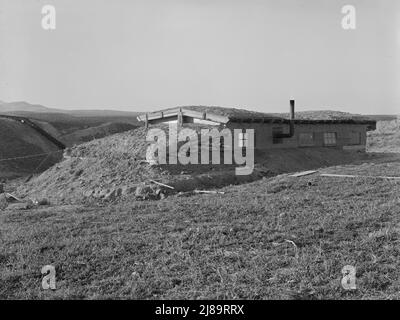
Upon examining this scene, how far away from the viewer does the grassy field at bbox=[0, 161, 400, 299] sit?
5.52 meters

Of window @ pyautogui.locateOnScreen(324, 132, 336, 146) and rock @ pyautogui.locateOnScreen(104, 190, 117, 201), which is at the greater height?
window @ pyautogui.locateOnScreen(324, 132, 336, 146)

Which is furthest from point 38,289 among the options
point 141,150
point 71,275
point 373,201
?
point 141,150

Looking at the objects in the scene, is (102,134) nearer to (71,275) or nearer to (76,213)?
(76,213)

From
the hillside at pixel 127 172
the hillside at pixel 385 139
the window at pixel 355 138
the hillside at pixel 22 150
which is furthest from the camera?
the hillside at pixel 385 139

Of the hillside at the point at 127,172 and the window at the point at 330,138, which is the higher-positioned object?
the window at the point at 330,138

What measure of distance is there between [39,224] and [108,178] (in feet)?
25.8

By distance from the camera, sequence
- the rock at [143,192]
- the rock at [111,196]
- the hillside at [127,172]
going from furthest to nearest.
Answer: the hillside at [127,172] < the rock at [111,196] < the rock at [143,192]

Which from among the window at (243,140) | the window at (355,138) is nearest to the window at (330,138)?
the window at (355,138)

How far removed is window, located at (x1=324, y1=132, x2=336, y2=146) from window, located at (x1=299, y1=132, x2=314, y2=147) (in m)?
1.12

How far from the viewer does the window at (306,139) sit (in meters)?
26.0

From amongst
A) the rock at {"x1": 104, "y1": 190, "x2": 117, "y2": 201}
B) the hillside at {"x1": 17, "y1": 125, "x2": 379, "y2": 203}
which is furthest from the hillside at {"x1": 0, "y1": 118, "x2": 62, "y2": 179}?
the rock at {"x1": 104, "y1": 190, "x2": 117, "y2": 201}

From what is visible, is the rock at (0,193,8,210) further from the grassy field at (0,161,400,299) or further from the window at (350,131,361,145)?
the window at (350,131,361,145)

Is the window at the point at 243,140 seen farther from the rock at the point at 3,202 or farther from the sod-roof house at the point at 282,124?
the rock at the point at 3,202

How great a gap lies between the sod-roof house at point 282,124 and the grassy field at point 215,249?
37.5 ft
